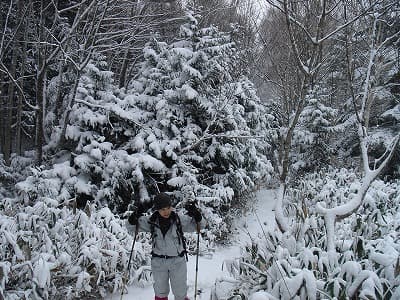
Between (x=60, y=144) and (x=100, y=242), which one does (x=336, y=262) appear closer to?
(x=100, y=242)

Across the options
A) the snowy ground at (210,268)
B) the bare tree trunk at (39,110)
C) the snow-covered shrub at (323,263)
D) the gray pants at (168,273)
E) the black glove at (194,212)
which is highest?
the bare tree trunk at (39,110)

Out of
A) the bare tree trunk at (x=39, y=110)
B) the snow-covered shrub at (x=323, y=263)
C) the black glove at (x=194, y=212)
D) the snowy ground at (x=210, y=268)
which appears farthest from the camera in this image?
the bare tree trunk at (x=39, y=110)

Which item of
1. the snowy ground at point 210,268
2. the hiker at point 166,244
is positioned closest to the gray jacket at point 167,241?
the hiker at point 166,244

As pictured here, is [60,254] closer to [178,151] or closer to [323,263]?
[323,263]

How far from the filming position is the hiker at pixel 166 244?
3.98 m

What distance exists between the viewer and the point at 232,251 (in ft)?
25.2

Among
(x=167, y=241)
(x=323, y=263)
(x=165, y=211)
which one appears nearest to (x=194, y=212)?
(x=165, y=211)

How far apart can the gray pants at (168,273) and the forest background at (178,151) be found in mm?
588

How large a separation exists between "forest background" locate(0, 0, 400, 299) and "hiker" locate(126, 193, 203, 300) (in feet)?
2.11

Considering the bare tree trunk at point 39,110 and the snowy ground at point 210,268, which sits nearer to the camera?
the snowy ground at point 210,268

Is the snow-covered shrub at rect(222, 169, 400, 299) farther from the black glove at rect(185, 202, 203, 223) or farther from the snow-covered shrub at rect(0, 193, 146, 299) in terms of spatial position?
the snow-covered shrub at rect(0, 193, 146, 299)

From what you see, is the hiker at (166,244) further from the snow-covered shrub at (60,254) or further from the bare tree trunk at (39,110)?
the bare tree trunk at (39,110)

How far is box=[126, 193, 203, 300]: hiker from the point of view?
398cm

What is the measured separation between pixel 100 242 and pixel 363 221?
3.60m
